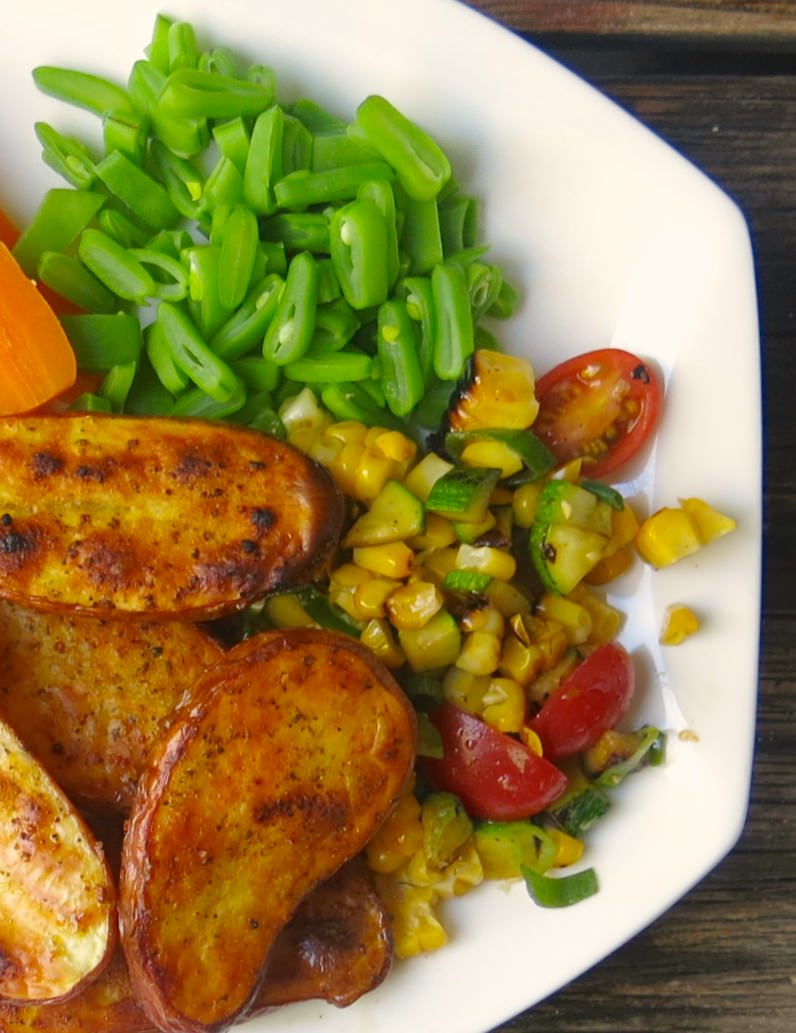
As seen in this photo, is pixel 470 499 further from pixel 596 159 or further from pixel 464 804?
pixel 596 159

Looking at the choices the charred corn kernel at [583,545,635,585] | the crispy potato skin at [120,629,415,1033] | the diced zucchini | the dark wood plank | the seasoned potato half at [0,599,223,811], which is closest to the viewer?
the crispy potato skin at [120,629,415,1033]

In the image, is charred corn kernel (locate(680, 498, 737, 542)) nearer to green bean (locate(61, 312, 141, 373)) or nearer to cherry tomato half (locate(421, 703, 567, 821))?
cherry tomato half (locate(421, 703, 567, 821))

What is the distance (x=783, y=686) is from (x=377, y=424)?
4.79 ft

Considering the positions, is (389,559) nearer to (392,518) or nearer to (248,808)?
(392,518)

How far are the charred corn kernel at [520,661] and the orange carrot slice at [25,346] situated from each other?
124 cm

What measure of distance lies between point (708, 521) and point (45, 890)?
1714 mm

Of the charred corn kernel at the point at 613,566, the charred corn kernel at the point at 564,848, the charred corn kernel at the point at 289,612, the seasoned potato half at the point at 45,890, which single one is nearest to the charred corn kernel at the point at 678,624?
the charred corn kernel at the point at 613,566

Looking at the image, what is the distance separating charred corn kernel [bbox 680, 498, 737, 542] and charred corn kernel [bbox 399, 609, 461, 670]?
0.64m

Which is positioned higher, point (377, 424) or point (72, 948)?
point (377, 424)

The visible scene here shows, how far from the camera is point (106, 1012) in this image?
2.25 metres

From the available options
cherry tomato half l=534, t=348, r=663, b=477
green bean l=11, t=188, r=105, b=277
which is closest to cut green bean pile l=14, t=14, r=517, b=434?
green bean l=11, t=188, r=105, b=277

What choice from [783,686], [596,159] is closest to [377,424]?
[596,159]

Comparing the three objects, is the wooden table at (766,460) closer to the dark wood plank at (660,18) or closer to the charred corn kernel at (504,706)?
the dark wood plank at (660,18)

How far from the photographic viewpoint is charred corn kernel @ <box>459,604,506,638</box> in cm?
232
